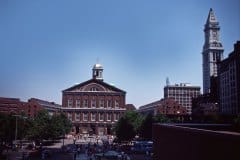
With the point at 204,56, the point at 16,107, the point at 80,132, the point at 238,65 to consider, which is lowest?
the point at 80,132

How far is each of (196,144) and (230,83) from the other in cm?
7241

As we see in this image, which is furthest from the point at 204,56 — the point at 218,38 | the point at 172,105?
the point at 172,105

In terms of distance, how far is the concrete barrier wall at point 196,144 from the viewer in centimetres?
1161

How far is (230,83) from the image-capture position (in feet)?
275

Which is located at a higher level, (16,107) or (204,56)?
(204,56)

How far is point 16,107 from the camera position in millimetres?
116625

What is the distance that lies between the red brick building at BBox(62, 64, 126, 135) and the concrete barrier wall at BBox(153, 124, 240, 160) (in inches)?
3188

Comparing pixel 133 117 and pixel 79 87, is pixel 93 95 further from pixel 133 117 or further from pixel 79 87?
pixel 133 117

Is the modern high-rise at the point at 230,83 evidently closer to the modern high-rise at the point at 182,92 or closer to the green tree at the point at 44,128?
the green tree at the point at 44,128

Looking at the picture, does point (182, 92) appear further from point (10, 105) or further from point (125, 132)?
point (125, 132)

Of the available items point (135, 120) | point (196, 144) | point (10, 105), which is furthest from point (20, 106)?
point (196, 144)

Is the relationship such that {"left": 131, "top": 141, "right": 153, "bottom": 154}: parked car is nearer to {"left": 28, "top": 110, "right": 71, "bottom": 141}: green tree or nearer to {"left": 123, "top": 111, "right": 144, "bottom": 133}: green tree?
{"left": 123, "top": 111, "right": 144, "bottom": 133}: green tree

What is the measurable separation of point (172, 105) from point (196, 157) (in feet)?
305

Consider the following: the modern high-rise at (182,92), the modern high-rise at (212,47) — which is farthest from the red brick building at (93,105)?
the modern high-rise at (182,92)
